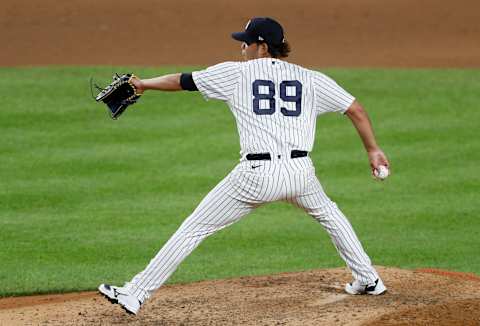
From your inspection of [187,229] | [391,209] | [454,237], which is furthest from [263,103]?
[391,209]

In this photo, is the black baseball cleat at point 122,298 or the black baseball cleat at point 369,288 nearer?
the black baseball cleat at point 122,298

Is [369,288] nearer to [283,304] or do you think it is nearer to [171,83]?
[283,304]

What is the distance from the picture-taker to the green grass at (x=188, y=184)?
8633 millimetres

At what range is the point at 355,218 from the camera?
9789mm

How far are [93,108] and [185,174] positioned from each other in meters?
2.80

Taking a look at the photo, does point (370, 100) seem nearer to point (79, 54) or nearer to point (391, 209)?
point (391, 209)

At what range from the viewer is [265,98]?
621 centimetres

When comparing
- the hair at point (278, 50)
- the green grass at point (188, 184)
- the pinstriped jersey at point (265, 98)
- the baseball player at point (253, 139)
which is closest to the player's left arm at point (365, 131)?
the baseball player at point (253, 139)

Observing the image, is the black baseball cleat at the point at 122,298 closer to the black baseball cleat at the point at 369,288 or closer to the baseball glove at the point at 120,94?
the baseball glove at the point at 120,94

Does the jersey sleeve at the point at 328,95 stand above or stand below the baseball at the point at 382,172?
above

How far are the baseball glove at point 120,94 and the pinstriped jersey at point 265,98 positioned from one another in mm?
388

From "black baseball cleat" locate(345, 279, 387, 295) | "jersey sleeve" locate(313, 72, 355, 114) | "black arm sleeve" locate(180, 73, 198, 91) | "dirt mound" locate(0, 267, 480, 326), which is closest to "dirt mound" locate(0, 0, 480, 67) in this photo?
"dirt mound" locate(0, 267, 480, 326)

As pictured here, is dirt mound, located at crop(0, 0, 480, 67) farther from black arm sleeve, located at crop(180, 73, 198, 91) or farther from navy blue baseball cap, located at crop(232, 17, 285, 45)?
black arm sleeve, located at crop(180, 73, 198, 91)

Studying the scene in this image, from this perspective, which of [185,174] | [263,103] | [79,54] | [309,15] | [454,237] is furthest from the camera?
[309,15]
